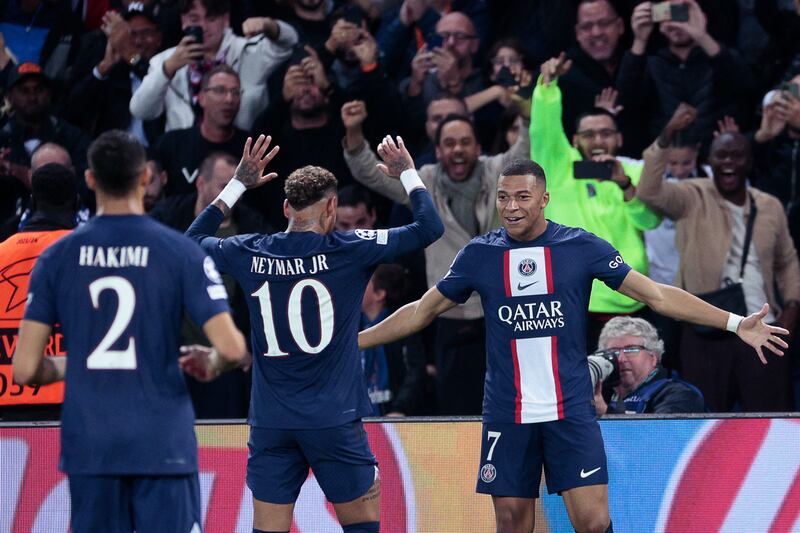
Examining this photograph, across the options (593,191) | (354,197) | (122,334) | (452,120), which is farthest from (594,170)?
(122,334)

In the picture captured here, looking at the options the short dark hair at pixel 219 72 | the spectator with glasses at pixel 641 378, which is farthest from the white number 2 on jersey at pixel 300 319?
the short dark hair at pixel 219 72

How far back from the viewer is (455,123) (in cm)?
948

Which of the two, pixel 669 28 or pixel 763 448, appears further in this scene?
pixel 669 28

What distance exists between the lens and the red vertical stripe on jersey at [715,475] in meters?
7.14

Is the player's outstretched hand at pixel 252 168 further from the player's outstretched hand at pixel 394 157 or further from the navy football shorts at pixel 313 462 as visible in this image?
the navy football shorts at pixel 313 462

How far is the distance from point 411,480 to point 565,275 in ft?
5.35

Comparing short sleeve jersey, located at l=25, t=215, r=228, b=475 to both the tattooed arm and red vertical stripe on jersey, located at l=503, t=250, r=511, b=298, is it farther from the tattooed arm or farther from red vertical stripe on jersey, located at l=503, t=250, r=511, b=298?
red vertical stripe on jersey, located at l=503, t=250, r=511, b=298

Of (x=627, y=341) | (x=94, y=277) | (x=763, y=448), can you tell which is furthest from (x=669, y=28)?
(x=94, y=277)

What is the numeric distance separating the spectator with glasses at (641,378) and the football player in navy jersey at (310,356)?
2.05 metres

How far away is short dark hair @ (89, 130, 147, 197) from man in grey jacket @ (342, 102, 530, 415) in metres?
4.61

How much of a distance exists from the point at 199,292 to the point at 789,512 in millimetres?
3768

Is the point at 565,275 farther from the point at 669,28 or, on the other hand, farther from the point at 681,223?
the point at 669,28

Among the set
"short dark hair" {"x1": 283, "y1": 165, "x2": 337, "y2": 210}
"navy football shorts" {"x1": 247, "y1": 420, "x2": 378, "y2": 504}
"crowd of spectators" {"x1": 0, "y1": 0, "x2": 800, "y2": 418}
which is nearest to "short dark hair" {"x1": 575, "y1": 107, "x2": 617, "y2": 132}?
"crowd of spectators" {"x1": 0, "y1": 0, "x2": 800, "y2": 418}

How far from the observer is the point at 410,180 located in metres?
6.69
